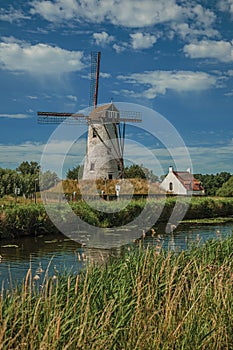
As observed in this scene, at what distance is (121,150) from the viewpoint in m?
25.5

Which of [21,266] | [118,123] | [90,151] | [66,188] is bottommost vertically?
[21,266]

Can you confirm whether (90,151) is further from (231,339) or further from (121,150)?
(231,339)

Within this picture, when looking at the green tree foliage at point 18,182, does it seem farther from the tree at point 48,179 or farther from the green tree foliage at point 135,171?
the green tree foliage at point 135,171

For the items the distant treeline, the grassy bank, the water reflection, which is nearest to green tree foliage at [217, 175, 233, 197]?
the distant treeline

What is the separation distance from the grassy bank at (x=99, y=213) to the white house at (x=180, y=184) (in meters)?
11.8

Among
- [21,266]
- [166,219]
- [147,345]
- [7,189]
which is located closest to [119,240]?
[21,266]

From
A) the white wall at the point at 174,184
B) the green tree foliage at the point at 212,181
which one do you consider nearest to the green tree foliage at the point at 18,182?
the white wall at the point at 174,184

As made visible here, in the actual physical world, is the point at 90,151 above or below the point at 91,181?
above

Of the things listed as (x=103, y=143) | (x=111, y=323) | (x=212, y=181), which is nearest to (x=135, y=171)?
(x=103, y=143)

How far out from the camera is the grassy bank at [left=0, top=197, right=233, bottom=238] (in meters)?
14.6

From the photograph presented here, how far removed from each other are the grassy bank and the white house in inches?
464

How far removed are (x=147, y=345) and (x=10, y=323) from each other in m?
0.94

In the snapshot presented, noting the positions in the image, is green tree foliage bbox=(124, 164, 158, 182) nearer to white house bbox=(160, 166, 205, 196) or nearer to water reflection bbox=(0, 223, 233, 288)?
white house bbox=(160, 166, 205, 196)

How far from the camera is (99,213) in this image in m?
17.8
